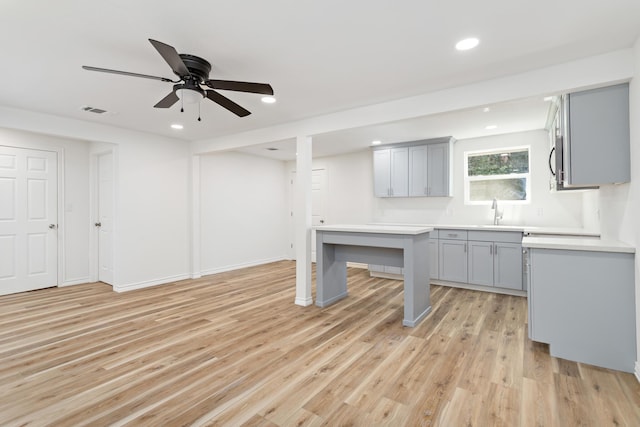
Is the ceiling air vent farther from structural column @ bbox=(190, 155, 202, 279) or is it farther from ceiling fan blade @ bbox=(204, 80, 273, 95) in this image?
ceiling fan blade @ bbox=(204, 80, 273, 95)

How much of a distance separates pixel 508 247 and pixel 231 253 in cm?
478

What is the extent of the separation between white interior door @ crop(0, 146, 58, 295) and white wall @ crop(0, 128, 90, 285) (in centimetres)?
11

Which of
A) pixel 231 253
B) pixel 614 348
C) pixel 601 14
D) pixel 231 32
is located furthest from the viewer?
pixel 231 253

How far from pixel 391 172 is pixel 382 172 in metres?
0.17

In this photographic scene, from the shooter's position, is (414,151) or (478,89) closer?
(478,89)

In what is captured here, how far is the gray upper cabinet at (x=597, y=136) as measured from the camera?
2.43 metres

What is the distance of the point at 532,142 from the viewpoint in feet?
15.5

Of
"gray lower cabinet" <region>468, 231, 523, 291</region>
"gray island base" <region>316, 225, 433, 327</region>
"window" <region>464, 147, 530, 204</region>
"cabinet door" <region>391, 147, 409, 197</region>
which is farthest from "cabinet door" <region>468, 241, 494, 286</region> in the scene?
"cabinet door" <region>391, 147, 409, 197</region>

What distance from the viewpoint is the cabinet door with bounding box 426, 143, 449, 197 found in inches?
204

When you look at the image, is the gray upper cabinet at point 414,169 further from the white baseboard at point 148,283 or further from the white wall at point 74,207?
the white wall at point 74,207

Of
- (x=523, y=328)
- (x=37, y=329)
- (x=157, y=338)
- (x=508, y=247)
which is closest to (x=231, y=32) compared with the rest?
(x=157, y=338)

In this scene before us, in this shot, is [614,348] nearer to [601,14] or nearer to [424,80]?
[601,14]

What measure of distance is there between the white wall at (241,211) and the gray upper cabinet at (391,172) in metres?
2.56

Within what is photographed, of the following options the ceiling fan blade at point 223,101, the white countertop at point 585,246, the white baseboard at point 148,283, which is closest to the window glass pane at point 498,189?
the white countertop at point 585,246
